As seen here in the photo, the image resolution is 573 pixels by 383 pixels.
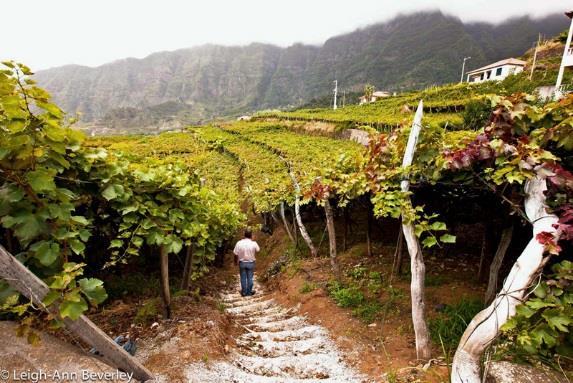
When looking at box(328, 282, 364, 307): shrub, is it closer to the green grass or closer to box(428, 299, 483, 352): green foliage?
box(428, 299, 483, 352): green foliage

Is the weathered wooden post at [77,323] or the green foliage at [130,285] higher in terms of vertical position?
the weathered wooden post at [77,323]

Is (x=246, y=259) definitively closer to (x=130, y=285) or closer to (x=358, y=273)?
(x=358, y=273)

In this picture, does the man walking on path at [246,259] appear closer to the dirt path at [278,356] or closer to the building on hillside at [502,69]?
the dirt path at [278,356]

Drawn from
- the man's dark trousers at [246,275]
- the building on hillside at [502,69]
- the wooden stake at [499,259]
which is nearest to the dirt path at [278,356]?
the man's dark trousers at [246,275]

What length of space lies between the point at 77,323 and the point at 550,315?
422 centimetres

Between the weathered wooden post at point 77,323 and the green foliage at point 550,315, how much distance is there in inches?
142

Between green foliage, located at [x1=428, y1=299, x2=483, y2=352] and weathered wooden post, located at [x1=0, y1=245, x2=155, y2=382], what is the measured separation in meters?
4.01

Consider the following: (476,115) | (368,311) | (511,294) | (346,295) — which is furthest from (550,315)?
(476,115)

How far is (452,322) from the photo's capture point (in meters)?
5.10

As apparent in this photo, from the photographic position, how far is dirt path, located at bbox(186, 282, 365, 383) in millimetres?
3830

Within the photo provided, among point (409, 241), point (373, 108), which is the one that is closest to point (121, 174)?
point (409, 241)

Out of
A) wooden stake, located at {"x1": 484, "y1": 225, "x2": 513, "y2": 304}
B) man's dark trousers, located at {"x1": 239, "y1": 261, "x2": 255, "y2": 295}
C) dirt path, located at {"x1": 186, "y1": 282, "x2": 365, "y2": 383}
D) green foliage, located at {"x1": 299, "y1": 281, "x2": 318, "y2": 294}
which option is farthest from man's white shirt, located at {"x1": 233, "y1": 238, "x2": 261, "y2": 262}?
wooden stake, located at {"x1": 484, "y1": 225, "x2": 513, "y2": 304}

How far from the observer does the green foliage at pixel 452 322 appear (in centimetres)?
476

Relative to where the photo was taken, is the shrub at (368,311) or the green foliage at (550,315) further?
the shrub at (368,311)
